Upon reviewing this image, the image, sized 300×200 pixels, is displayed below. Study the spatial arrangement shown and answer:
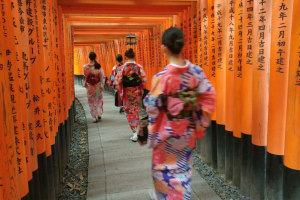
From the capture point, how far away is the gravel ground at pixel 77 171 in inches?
160

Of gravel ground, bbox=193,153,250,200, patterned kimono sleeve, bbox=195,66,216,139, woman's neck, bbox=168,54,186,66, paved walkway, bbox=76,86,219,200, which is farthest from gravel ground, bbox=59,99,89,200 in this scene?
woman's neck, bbox=168,54,186,66

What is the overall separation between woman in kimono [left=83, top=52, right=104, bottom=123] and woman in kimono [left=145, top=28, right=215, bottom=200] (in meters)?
5.93

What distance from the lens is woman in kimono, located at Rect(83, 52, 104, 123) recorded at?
8102 mm

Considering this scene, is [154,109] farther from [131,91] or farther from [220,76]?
[131,91]

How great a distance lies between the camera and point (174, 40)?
7.77 ft

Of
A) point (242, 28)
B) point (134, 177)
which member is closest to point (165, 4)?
point (242, 28)

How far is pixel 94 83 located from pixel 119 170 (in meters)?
4.13

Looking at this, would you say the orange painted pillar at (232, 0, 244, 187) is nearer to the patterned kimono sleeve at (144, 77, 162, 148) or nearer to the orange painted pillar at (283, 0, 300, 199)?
the orange painted pillar at (283, 0, 300, 199)

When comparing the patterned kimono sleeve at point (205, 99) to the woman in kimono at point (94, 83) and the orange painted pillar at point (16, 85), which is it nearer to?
the orange painted pillar at point (16, 85)

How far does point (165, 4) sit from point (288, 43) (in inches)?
139

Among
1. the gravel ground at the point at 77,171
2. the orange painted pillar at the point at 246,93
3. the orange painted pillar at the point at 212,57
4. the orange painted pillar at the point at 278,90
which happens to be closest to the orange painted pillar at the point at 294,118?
the orange painted pillar at the point at 278,90

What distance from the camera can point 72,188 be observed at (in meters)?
4.21

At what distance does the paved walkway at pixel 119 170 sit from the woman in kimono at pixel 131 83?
33.6 inches

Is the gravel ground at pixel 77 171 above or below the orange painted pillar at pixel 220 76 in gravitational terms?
below
